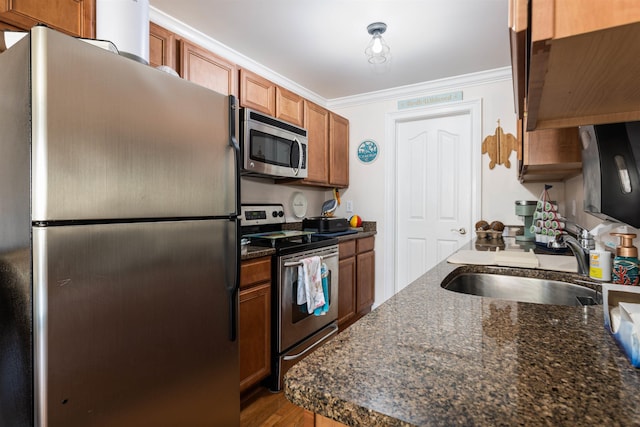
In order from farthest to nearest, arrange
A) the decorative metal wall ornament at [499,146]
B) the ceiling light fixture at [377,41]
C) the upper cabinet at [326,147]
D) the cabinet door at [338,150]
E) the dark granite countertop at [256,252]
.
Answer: the cabinet door at [338,150] < the upper cabinet at [326,147] < the decorative metal wall ornament at [499,146] < the ceiling light fixture at [377,41] < the dark granite countertop at [256,252]

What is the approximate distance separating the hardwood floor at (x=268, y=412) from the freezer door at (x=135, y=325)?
0.29 m

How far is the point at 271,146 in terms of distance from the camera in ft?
8.25

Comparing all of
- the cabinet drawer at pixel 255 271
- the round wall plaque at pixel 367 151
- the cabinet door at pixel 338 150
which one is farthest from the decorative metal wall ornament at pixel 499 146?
the cabinet drawer at pixel 255 271

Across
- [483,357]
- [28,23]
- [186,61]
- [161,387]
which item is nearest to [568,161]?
[483,357]

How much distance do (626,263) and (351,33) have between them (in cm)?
202

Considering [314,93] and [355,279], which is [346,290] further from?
[314,93]

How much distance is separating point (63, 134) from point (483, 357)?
120 cm

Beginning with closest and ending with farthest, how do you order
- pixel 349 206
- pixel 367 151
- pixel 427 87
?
pixel 427 87
pixel 367 151
pixel 349 206

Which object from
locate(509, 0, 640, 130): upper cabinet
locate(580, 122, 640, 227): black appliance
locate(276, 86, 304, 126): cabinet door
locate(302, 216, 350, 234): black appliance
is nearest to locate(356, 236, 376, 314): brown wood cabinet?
locate(302, 216, 350, 234): black appliance

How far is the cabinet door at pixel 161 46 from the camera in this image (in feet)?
6.22

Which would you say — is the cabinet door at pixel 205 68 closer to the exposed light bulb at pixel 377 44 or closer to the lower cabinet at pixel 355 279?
the exposed light bulb at pixel 377 44

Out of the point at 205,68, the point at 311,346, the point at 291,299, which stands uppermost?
the point at 205,68

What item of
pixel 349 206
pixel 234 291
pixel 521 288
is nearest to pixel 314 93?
pixel 349 206

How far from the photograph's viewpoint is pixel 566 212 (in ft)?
8.96
